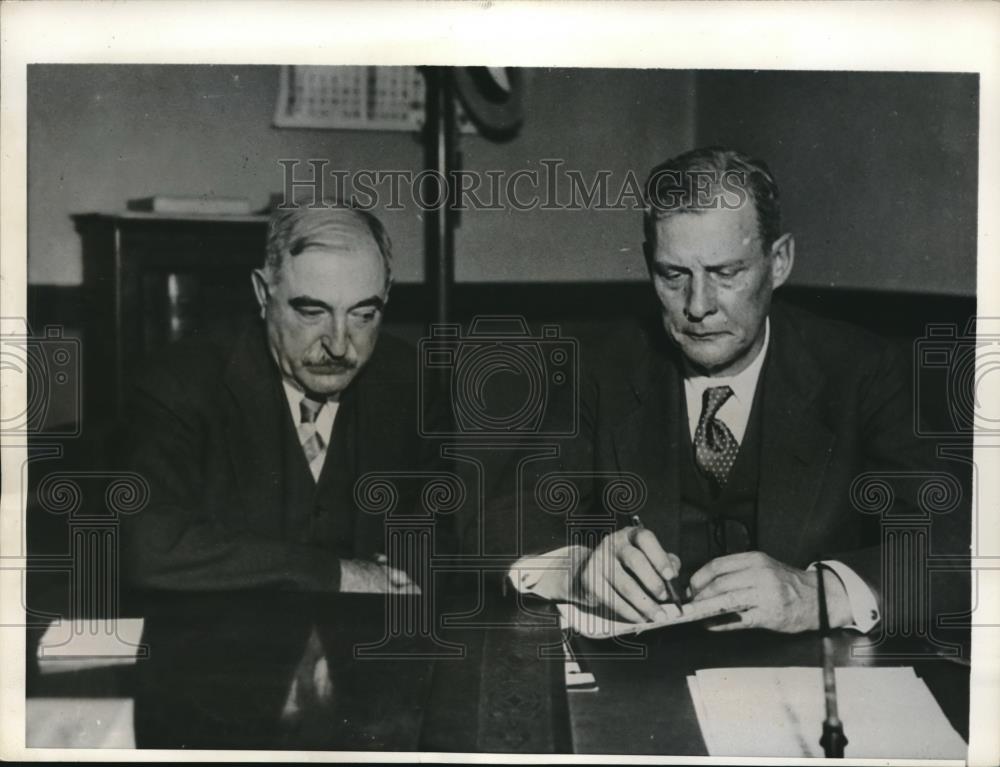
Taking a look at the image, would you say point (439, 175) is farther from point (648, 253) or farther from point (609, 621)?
point (609, 621)

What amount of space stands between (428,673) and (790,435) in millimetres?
890

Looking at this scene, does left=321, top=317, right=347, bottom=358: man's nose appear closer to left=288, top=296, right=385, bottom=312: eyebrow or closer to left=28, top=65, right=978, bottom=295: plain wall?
left=288, top=296, right=385, bottom=312: eyebrow

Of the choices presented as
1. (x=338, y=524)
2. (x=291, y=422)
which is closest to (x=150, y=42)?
(x=291, y=422)

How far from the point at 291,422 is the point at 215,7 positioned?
86 centimetres

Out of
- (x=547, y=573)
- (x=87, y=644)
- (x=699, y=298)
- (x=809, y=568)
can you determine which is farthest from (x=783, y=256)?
(x=87, y=644)

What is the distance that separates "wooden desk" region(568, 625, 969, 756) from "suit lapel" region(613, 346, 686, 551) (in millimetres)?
258

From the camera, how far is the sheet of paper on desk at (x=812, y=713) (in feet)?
6.64

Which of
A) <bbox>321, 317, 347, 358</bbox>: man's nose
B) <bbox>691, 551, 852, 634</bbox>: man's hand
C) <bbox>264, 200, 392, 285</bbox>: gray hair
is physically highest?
<bbox>264, 200, 392, 285</bbox>: gray hair

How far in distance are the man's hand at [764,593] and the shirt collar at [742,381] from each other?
32cm

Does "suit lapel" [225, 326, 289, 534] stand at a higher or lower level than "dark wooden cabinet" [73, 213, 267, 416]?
lower

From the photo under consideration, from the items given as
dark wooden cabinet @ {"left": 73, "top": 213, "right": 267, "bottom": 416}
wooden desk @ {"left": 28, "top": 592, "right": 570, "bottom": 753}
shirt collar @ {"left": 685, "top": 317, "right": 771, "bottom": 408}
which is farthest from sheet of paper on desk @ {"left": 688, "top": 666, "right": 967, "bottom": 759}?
dark wooden cabinet @ {"left": 73, "top": 213, "right": 267, "bottom": 416}

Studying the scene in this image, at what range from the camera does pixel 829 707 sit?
2039 millimetres

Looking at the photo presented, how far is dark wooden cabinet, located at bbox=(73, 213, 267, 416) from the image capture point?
2006mm

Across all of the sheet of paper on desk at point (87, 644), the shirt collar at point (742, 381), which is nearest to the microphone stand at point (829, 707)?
the shirt collar at point (742, 381)
